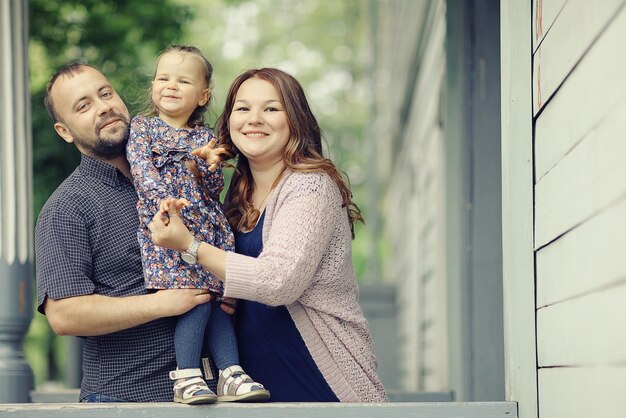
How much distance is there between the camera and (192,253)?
8.38 feet

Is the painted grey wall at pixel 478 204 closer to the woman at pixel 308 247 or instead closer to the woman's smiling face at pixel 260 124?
the woman at pixel 308 247

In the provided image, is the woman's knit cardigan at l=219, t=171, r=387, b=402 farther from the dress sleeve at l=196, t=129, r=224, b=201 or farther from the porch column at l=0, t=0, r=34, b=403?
the porch column at l=0, t=0, r=34, b=403

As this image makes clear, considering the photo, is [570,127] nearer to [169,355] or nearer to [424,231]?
[169,355]

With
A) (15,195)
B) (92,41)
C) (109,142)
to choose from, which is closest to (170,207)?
(109,142)

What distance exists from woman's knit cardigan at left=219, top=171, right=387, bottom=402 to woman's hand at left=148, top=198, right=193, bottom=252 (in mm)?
212

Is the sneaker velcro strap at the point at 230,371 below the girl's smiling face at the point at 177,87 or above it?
below

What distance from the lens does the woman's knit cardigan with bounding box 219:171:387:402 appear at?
8.47 feet

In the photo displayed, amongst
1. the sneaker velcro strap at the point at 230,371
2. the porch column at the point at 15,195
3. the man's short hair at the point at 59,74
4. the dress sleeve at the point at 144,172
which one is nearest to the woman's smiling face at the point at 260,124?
the dress sleeve at the point at 144,172

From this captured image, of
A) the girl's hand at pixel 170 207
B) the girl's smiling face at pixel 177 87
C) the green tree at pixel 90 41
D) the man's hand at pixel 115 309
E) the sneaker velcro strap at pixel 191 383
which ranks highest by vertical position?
the green tree at pixel 90 41

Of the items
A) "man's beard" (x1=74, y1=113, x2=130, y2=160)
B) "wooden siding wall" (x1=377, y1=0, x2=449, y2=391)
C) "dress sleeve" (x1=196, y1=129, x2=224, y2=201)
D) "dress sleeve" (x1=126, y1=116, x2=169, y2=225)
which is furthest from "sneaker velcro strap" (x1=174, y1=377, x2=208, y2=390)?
"wooden siding wall" (x1=377, y1=0, x2=449, y2=391)

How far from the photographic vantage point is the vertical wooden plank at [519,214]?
2436mm

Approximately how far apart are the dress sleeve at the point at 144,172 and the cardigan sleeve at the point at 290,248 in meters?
0.32

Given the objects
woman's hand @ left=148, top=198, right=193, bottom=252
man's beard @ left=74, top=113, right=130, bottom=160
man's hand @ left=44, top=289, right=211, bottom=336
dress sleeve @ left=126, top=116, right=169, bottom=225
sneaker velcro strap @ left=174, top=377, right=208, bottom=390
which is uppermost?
man's beard @ left=74, top=113, right=130, bottom=160

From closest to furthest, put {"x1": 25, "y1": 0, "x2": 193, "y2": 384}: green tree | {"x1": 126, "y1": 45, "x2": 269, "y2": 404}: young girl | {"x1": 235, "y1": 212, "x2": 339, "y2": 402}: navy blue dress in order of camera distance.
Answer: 1. {"x1": 126, "y1": 45, "x2": 269, "y2": 404}: young girl
2. {"x1": 235, "y1": 212, "x2": 339, "y2": 402}: navy blue dress
3. {"x1": 25, "y1": 0, "x2": 193, "y2": 384}: green tree
